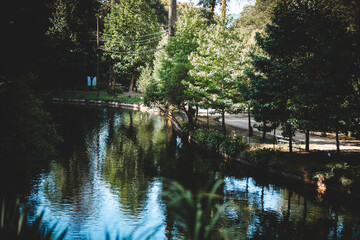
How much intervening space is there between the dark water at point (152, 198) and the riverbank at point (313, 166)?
0.75 meters

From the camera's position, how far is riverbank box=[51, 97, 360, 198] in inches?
566

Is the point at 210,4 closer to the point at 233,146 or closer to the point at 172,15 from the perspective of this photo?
the point at 172,15

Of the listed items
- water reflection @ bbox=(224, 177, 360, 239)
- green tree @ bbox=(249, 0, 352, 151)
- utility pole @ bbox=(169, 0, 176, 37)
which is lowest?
water reflection @ bbox=(224, 177, 360, 239)

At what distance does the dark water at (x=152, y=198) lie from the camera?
443 inches

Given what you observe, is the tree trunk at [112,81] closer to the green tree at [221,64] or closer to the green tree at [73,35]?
the green tree at [73,35]

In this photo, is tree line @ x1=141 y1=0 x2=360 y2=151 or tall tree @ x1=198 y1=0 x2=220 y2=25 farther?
tall tree @ x1=198 y1=0 x2=220 y2=25

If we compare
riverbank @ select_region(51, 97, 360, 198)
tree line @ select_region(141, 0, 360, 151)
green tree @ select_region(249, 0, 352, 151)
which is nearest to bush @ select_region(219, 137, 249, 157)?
riverbank @ select_region(51, 97, 360, 198)

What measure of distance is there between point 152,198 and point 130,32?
4488 centimetres

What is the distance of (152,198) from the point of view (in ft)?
46.0

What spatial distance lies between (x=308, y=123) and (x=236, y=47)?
875cm

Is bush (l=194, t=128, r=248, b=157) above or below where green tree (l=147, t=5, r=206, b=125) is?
below

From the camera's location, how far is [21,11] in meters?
10.6

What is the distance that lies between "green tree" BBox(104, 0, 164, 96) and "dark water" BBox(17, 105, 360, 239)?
3201 cm

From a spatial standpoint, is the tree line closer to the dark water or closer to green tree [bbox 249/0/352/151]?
green tree [bbox 249/0/352/151]
